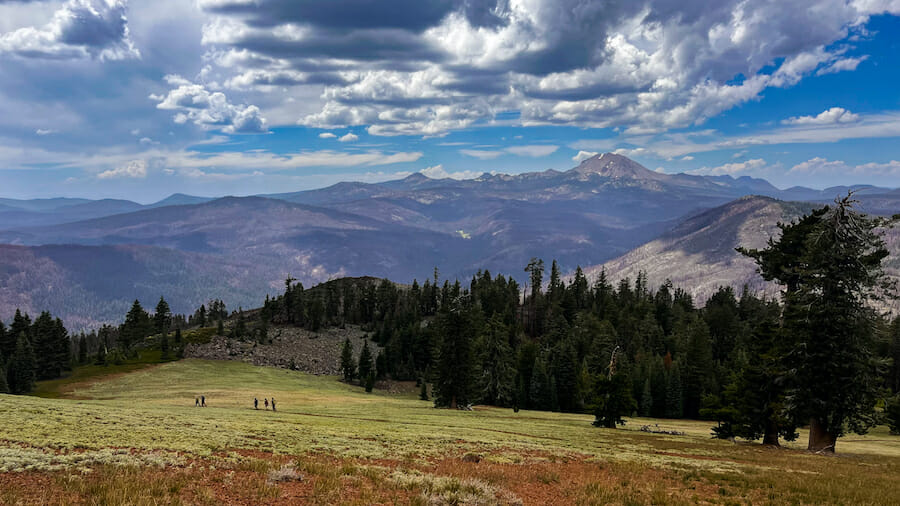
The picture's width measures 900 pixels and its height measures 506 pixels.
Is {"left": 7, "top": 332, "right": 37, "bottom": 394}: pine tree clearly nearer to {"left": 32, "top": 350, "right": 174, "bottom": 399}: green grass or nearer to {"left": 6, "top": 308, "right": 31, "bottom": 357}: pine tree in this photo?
{"left": 32, "top": 350, "right": 174, "bottom": 399}: green grass

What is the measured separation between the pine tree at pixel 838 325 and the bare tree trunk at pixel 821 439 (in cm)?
17

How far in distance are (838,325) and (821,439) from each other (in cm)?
923

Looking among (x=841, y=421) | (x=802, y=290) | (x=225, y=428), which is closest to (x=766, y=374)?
(x=841, y=421)

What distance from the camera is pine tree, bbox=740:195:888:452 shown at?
109 ft

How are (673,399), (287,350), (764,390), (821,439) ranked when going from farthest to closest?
(287,350) < (673,399) < (764,390) < (821,439)

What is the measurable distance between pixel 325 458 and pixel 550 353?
10125 centimetres

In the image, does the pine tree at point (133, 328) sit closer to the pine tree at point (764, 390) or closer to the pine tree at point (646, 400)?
the pine tree at point (646, 400)

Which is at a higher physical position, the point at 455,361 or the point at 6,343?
the point at 455,361

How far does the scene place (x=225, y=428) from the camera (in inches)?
1199

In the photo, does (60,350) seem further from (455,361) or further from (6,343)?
(455,361)

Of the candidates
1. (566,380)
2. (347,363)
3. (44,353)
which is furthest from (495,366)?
(44,353)

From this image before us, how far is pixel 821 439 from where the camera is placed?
35.6 metres

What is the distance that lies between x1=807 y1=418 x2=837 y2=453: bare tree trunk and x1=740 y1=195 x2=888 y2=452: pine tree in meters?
0.17

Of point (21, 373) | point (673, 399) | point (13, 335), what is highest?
point (13, 335)
